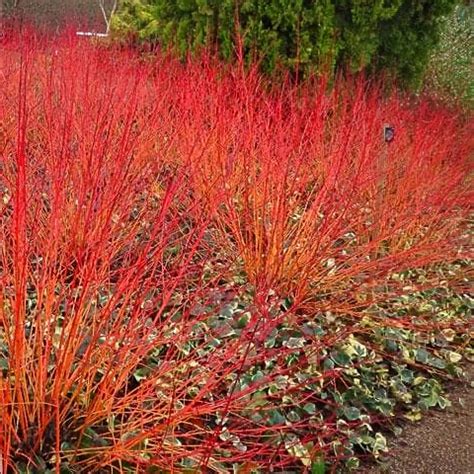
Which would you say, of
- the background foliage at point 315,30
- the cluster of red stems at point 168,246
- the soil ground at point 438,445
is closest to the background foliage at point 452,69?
the background foliage at point 315,30

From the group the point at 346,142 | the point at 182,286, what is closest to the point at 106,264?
the point at 182,286

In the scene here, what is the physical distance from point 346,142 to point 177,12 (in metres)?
3.36

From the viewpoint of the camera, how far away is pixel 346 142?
3258 millimetres

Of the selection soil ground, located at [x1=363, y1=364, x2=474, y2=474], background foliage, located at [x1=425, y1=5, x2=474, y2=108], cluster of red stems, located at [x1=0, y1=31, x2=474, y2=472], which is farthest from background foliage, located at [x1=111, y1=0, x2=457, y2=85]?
soil ground, located at [x1=363, y1=364, x2=474, y2=474]

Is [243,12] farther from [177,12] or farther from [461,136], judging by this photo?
[461,136]

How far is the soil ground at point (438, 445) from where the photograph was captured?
2.31m

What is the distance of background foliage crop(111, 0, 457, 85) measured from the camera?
17.4ft

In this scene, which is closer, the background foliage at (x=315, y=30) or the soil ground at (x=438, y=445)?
the soil ground at (x=438, y=445)

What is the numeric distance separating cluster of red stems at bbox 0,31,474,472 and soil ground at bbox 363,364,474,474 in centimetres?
28

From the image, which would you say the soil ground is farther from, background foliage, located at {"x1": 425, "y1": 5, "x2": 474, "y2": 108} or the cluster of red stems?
background foliage, located at {"x1": 425, "y1": 5, "x2": 474, "y2": 108}

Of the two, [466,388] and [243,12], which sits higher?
[243,12]

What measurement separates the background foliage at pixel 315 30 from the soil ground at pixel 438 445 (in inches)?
121

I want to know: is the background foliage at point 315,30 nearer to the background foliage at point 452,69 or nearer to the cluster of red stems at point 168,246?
the cluster of red stems at point 168,246

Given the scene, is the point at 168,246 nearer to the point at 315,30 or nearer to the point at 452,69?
the point at 315,30
